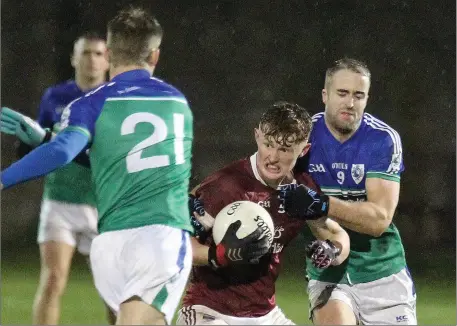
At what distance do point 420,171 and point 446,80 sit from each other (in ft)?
3.33

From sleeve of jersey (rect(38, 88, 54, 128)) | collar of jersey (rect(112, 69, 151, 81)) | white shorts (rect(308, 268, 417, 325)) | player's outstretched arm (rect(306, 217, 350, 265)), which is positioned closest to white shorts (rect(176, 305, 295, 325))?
player's outstretched arm (rect(306, 217, 350, 265))

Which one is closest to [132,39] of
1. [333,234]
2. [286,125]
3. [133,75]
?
[133,75]

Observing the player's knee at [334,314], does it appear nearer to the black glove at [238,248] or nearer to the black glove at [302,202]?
the black glove at [302,202]

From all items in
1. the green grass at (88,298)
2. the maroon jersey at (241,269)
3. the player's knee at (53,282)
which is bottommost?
the green grass at (88,298)

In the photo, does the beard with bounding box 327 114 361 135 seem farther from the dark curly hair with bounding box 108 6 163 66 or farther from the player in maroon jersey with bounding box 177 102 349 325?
the dark curly hair with bounding box 108 6 163 66

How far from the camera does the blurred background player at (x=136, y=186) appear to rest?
3.71 meters

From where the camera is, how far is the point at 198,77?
A: 995 centimetres

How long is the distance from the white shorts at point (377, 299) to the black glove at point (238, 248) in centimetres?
109

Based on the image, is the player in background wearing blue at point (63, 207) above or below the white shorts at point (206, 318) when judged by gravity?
above

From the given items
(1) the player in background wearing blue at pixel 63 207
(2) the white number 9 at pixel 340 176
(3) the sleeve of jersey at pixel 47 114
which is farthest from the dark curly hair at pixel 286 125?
(3) the sleeve of jersey at pixel 47 114

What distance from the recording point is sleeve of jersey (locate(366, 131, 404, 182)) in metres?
5.07

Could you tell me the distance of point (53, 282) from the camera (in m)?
5.46

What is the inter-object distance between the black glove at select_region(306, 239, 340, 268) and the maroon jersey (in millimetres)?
142

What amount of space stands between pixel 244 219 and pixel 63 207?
1.97 m
